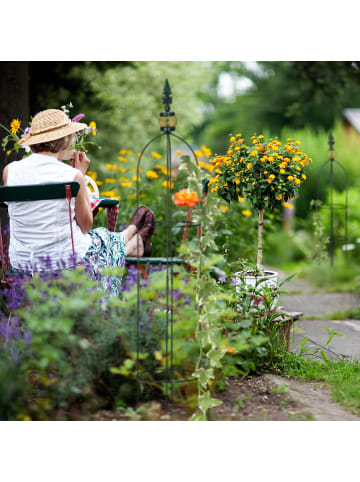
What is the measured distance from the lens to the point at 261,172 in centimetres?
377

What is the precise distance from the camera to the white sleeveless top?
3023 millimetres

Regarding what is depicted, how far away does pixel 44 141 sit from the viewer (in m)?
3.06

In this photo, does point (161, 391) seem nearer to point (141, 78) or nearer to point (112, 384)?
point (112, 384)

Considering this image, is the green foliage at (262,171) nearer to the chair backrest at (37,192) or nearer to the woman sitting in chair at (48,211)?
the woman sitting in chair at (48,211)

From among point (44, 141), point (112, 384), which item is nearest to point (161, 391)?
point (112, 384)

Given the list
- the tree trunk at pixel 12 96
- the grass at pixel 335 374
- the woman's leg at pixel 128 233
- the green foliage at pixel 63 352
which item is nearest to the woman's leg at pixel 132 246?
the woman's leg at pixel 128 233

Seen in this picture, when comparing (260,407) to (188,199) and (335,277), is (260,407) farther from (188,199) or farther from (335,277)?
(335,277)

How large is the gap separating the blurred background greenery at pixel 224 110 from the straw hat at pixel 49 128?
163cm

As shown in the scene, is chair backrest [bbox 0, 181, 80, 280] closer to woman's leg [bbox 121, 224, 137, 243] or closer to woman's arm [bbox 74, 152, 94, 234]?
woman's arm [bbox 74, 152, 94, 234]

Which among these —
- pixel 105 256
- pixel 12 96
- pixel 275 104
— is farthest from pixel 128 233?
pixel 275 104

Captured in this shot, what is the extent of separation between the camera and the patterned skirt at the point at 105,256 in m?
3.25

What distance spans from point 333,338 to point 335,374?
102 centimetres

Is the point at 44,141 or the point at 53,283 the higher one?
the point at 44,141

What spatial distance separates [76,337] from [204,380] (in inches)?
25.9
